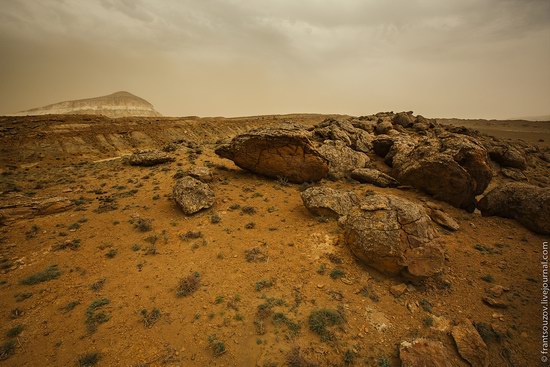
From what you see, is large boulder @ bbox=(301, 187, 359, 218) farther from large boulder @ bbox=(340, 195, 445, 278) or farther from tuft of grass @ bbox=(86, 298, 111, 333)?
tuft of grass @ bbox=(86, 298, 111, 333)

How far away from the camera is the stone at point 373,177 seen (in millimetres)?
15430

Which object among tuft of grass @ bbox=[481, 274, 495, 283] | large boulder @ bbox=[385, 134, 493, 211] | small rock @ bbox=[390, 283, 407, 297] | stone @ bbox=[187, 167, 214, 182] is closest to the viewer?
small rock @ bbox=[390, 283, 407, 297]

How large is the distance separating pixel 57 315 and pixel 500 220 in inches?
713

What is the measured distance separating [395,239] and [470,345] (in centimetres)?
311

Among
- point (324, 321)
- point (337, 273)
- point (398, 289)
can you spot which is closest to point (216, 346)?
point (324, 321)

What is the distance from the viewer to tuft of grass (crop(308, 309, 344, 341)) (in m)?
6.48

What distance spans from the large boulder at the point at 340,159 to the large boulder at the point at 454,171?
4131 millimetres

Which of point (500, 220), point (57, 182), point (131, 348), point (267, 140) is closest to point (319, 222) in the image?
point (267, 140)

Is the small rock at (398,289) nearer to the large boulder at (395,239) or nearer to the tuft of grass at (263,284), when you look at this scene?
the large boulder at (395,239)

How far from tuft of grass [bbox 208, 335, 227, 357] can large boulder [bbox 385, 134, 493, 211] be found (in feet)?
43.2

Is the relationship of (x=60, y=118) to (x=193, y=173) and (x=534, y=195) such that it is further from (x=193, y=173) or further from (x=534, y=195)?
(x=534, y=195)

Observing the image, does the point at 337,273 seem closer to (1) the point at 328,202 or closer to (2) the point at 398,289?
(2) the point at 398,289

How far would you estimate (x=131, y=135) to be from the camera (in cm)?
3431

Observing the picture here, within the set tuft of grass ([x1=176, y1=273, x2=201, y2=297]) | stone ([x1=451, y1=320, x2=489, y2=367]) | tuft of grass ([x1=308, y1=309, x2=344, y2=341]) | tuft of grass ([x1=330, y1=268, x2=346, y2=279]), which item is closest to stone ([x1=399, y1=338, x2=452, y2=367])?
stone ([x1=451, y1=320, x2=489, y2=367])
